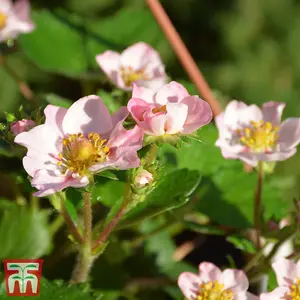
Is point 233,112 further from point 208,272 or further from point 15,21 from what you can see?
point 15,21

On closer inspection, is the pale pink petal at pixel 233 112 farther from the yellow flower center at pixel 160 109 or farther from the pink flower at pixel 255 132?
the yellow flower center at pixel 160 109

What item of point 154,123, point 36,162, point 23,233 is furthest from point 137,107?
point 23,233

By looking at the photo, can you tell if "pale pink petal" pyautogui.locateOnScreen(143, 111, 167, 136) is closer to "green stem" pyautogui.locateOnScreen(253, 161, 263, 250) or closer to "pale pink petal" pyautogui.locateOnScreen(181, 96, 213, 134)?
"pale pink petal" pyautogui.locateOnScreen(181, 96, 213, 134)

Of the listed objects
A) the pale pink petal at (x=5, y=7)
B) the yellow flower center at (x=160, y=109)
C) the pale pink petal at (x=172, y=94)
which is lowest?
the yellow flower center at (x=160, y=109)

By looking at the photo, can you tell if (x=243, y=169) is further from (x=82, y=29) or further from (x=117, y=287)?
(x=82, y=29)

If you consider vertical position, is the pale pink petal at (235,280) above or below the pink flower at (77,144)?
below

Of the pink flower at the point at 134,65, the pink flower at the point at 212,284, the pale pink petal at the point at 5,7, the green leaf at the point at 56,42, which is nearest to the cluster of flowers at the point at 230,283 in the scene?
the pink flower at the point at 212,284

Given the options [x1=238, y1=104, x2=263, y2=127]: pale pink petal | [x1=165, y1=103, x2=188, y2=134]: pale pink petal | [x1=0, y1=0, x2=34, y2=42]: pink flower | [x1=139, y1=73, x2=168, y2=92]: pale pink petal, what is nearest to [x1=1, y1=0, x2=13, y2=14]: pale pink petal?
[x1=0, y1=0, x2=34, y2=42]: pink flower
